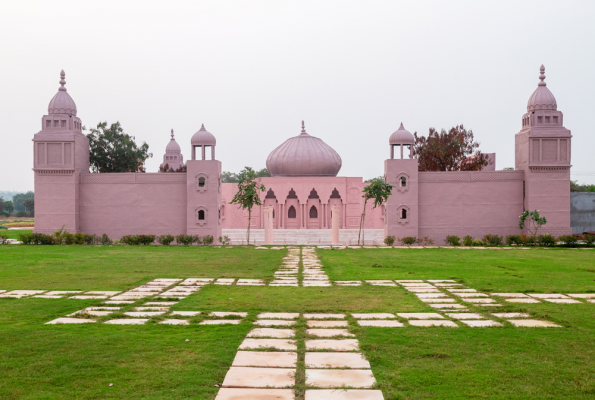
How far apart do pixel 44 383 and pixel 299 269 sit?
28.0 ft

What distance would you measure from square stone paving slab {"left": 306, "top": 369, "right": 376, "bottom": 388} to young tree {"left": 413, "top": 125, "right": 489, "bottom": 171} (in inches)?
1179

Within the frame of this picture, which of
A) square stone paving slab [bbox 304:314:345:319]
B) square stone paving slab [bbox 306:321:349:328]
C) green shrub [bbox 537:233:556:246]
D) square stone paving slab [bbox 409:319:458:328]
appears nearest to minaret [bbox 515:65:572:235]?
green shrub [bbox 537:233:556:246]

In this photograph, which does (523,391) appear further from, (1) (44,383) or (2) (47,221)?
(2) (47,221)

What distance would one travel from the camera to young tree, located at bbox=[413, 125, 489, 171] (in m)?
33.0

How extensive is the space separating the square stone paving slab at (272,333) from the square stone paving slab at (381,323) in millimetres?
896

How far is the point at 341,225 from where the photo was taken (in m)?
31.7

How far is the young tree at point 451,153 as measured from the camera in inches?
1299

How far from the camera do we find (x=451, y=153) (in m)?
33.0

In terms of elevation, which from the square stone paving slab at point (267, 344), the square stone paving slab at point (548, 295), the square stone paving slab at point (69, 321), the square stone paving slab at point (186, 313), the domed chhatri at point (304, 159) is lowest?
the square stone paving slab at point (548, 295)

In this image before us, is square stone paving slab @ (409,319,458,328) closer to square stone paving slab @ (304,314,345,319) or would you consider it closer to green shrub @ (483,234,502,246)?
square stone paving slab @ (304,314,345,319)

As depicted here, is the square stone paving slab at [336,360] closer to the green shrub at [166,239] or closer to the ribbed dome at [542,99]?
the green shrub at [166,239]

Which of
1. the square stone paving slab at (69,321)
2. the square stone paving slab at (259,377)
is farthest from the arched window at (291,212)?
the square stone paving slab at (259,377)

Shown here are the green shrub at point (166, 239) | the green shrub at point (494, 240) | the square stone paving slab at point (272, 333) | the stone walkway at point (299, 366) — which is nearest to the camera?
the stone walkway at point (299, 366)

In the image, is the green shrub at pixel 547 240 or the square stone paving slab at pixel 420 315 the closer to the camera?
the square stone paving slab at pixel 420 315
